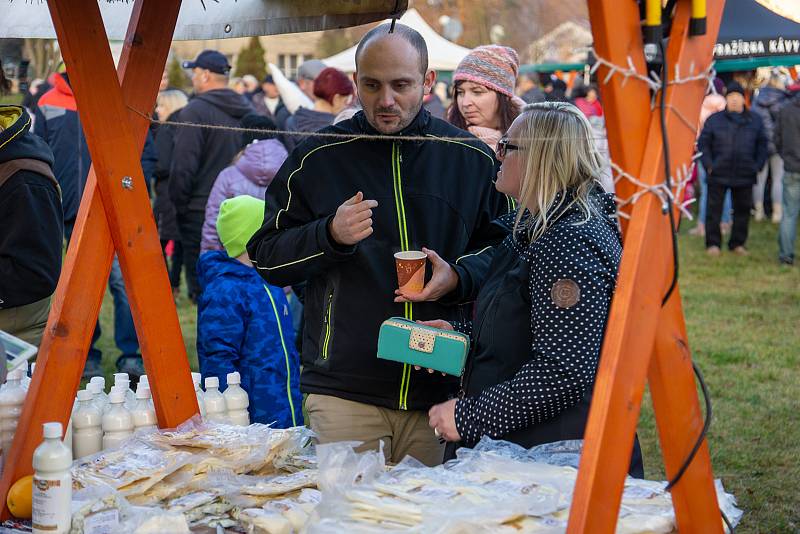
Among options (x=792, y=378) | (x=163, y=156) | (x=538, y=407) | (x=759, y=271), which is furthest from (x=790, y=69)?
(x=538, y=407)

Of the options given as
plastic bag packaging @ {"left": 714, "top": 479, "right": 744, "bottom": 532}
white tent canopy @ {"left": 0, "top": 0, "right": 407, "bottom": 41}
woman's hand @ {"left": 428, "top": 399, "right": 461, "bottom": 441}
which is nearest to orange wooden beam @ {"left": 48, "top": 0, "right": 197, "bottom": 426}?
white tent canopy @ {"left": 0, "top": 0, "right": 407, "bottom": 41}

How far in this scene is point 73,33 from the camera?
7.90ft

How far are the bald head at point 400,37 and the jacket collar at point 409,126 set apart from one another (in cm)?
14

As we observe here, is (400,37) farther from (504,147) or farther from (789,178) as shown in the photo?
(789,178)

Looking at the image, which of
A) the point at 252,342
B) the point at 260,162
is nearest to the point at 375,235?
the point at 252,342

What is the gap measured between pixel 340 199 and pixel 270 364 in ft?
4.62

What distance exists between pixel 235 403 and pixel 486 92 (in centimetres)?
218

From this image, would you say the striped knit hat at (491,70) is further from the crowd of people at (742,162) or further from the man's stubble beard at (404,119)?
the crowd of people at (742,162)

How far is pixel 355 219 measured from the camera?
8.82 ft

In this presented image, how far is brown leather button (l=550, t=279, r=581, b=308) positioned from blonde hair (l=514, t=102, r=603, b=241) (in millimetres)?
175

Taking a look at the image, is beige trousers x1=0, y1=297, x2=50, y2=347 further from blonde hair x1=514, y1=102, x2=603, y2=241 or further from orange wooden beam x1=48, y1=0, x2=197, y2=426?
blonde hair x1=514, y1=102, x2=603, y2=241

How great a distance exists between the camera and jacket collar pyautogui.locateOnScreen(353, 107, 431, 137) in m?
3.01

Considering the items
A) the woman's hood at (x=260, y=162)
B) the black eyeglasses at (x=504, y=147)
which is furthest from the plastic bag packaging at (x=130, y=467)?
Answer: the woman's hood at (x=260, y=162)

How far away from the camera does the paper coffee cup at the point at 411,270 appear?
107 inches
